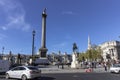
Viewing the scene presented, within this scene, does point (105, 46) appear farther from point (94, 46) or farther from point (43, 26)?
point (43, 26)

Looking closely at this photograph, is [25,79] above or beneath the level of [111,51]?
beneath

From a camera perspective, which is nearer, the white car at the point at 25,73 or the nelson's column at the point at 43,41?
the white car at the point at 25,73

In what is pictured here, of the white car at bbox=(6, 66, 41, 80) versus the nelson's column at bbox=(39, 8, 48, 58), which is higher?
the nelson's column at bbox=(39, 8, 48, 58)

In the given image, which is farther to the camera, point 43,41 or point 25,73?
point 43,41

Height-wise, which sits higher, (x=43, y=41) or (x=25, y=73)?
(x=43, y=41)

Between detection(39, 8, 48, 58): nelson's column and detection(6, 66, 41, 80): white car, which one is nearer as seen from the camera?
detection(6, 66, 41, 80): white car

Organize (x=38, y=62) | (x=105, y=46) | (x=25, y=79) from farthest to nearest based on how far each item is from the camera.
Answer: (x=105, y=46), (x=38, y=62), (x=25, y=79)

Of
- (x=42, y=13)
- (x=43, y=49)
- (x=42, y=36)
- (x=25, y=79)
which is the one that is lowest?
(x=25, y=79)

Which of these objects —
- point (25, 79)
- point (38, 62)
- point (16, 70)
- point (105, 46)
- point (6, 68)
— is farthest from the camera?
point (105, 46)

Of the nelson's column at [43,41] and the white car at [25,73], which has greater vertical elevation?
the nelson's column at [43,41]

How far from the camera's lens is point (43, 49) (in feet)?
219

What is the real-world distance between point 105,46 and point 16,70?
132 m

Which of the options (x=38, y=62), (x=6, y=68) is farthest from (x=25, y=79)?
(x=38, y=62)

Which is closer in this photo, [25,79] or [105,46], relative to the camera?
[25,79]
